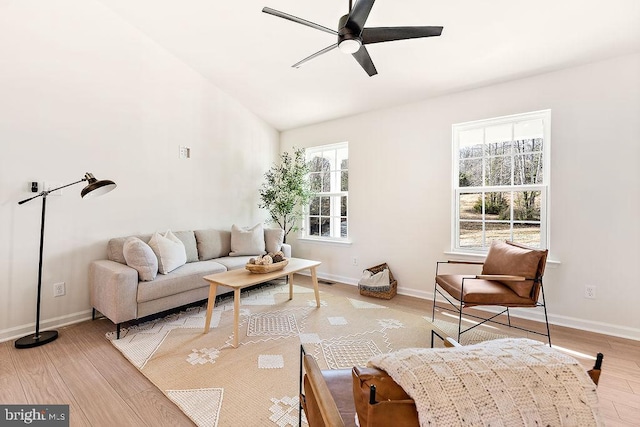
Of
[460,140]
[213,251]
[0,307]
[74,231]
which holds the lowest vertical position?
[0,307]

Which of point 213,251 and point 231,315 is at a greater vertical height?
point 213,251

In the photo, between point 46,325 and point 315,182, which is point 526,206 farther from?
point 46,325

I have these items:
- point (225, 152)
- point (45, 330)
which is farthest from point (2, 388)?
point (225, 152)

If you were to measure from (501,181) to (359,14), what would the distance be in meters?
2.50

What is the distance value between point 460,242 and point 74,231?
4224 mm

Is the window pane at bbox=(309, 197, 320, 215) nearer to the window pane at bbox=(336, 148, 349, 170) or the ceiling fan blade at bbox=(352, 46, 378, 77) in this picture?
the window pane at bbox=(336, 148, 349, 170)

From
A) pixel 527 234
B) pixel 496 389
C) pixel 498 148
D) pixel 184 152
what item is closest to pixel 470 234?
pixel 527 234

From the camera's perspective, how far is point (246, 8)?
2840 millimetres

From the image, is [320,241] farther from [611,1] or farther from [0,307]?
[611,1]

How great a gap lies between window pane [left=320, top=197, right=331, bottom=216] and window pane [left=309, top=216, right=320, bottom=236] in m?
0.17

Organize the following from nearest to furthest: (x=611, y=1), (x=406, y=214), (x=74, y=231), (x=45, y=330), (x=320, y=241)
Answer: (x=611, y=1)
(x=45, y=330)
(x=74, y=231)
(x=406, y=214)
(x=320, y=241)

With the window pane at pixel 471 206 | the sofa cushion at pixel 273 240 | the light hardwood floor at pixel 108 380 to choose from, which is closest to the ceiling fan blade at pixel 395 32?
the window pane at pixel 471 206

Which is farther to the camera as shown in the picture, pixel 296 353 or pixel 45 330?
pixel 45 330

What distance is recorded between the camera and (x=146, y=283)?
2.71m
